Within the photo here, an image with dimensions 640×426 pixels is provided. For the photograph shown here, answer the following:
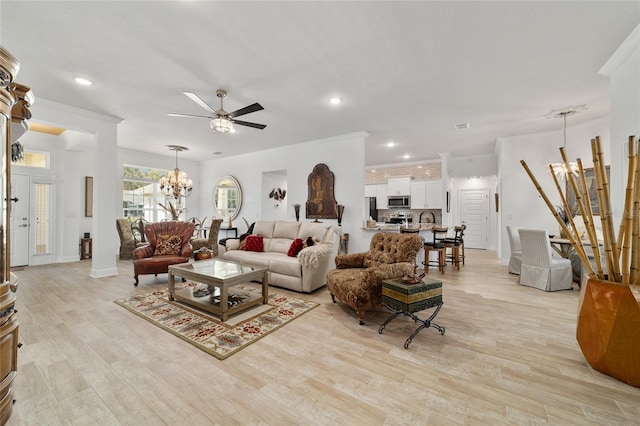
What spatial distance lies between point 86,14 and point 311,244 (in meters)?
3.59

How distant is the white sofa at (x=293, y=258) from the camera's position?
12.4 ft

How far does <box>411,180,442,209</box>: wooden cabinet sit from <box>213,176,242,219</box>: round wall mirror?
5531 mm

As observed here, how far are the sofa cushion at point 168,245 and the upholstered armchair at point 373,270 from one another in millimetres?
3004

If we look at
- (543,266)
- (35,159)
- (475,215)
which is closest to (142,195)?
(35,159)

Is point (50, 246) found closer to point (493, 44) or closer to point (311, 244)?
point (311, 244)

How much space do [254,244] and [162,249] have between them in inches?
61.3

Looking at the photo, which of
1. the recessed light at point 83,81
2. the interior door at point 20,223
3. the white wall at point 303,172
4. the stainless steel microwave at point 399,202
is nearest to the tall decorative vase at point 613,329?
the white wall at point 303,172

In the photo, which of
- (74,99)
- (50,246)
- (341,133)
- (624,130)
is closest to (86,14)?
(74,99)

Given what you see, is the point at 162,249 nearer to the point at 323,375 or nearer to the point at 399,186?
the point at 323,375

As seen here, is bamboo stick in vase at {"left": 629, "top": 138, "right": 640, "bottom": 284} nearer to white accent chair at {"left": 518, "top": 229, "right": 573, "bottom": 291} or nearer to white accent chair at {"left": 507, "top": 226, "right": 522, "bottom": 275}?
white accent chair at {"left": 518, "top": 229, "right": 573, "bottom": 291}

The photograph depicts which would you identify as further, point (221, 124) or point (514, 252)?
point (514, 252)

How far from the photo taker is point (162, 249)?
14.7 feet

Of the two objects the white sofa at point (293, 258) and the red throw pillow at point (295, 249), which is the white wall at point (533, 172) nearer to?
the white sofa at point (293, 258)

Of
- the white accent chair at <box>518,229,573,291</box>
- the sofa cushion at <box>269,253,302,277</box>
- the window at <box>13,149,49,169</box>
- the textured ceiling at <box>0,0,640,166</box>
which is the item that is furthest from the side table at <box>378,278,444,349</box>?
the window at <box>13,149,49,169</box>
